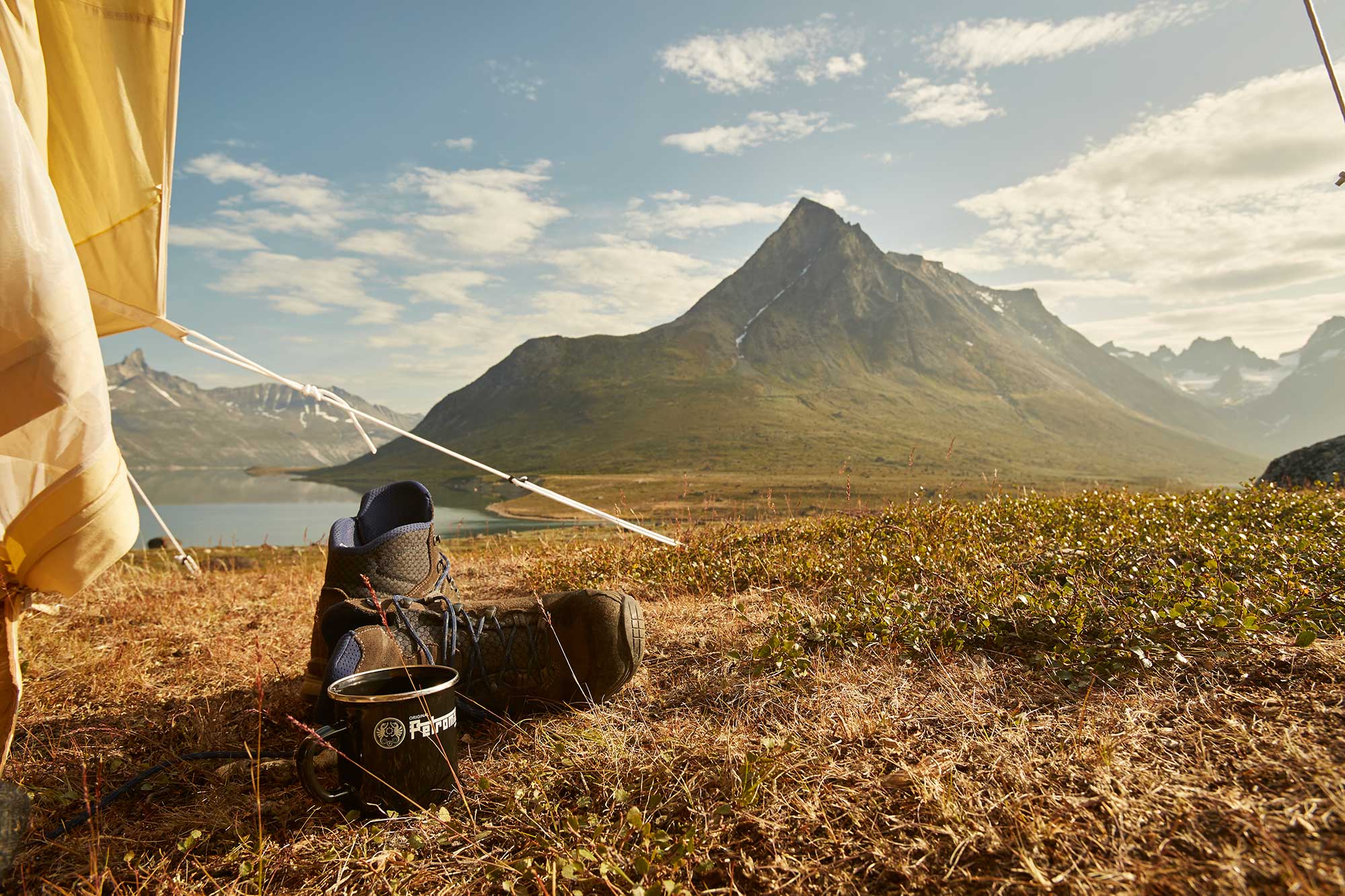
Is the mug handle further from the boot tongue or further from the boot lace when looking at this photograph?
the boot tongue

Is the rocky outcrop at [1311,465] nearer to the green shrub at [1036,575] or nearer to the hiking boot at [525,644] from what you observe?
the green shrub at [1036,575]

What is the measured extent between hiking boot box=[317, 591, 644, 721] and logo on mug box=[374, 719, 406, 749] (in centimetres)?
76

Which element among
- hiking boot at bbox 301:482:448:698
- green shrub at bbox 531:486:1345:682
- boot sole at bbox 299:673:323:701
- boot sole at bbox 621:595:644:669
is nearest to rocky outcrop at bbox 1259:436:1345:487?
green shrub at bbox 531:486:1345:682

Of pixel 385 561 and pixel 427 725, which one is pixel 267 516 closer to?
pixel 385 561

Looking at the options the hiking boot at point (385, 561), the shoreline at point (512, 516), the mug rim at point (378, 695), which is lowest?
the shoreline at point (512, 516)

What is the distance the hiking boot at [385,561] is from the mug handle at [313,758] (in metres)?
1.07

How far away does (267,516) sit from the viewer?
254 feet

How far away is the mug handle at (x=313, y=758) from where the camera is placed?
2.24 meters

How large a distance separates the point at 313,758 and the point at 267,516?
88222mm

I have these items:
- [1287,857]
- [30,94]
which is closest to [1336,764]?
[1287,857]

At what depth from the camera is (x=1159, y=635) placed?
131 inches

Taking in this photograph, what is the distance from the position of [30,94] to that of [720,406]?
19590 centimetres

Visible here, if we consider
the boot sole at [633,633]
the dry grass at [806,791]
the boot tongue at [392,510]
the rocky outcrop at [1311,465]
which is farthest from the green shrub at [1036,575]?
the rocky outcrop at [1311,465]

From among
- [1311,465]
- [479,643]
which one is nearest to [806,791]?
[479,643]
